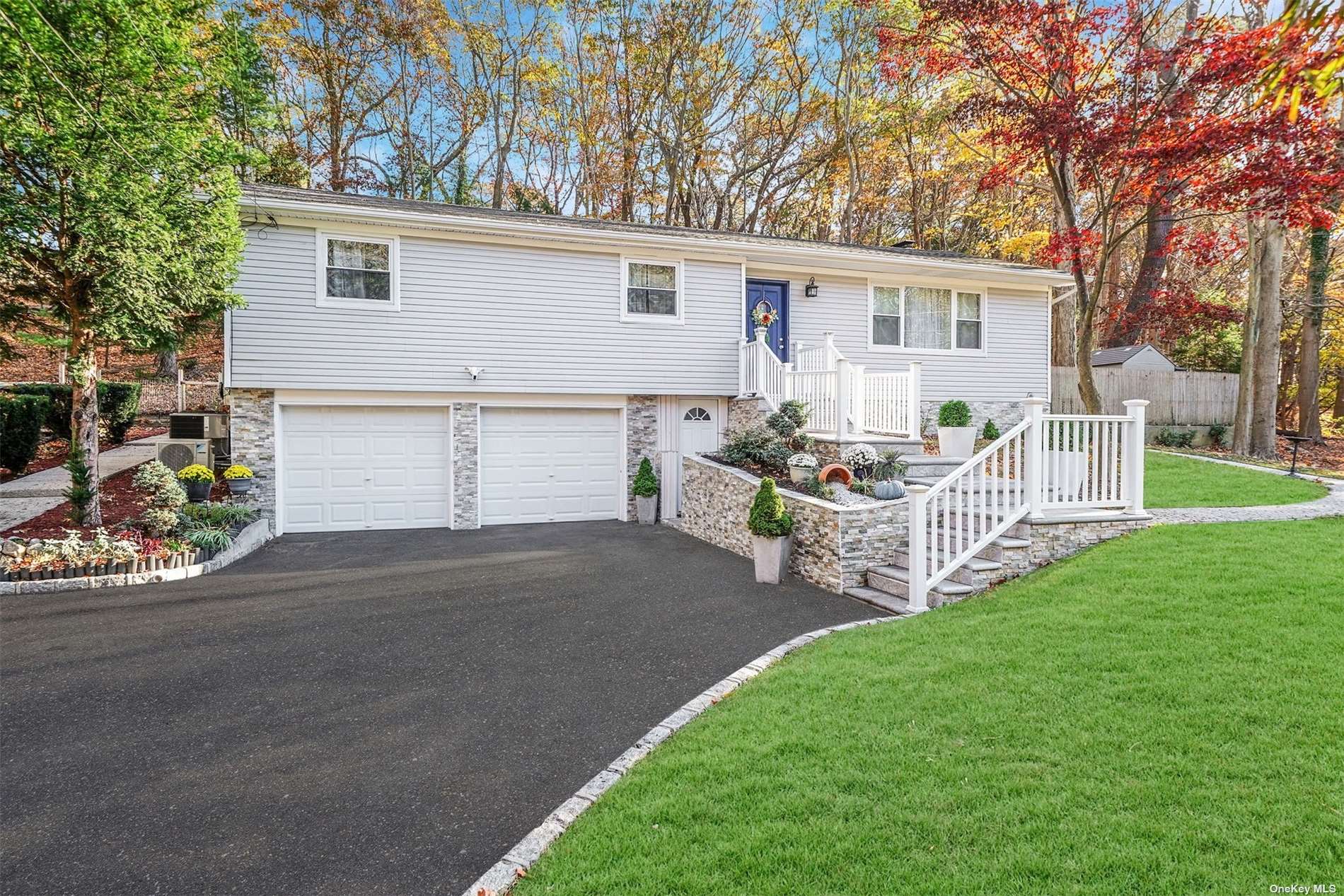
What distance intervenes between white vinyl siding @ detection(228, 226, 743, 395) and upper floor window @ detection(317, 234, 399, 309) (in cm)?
13

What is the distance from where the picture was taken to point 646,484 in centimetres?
1121

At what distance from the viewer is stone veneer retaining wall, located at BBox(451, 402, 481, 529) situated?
35.3ft

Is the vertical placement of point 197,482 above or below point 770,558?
above

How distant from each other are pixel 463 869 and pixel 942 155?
76.4 feet

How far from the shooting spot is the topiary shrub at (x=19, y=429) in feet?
37.9

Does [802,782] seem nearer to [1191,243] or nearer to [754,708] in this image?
[754,708]

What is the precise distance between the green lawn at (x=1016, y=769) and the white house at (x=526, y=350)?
204 inches

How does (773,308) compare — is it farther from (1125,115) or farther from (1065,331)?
(1065,331)

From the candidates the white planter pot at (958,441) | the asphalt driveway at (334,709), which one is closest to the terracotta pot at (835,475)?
the asphalt driveway at (334,709)

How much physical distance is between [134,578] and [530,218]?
7286 millimetres

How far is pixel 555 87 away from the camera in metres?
19.9

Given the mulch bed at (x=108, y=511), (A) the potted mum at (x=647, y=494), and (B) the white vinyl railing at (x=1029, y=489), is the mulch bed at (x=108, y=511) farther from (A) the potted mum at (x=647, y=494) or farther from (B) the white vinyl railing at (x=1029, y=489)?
(B) the white vinyl railing at (x=1029, y=489)

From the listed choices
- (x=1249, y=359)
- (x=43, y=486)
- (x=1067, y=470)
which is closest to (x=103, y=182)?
(x=43, y=486)

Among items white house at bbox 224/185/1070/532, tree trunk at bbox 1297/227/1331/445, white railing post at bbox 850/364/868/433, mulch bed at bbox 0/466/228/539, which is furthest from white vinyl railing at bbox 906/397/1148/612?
tree trunk at bbox 1297/227/1331/445
